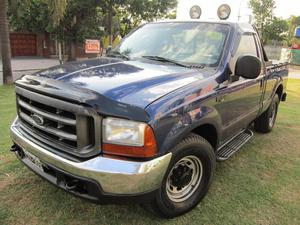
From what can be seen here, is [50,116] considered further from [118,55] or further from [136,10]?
[136,10]

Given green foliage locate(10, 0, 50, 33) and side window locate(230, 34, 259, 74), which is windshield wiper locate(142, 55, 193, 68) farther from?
green foliage locate(10, 0, 50, 33)

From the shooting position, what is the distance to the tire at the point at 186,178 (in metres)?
2.51

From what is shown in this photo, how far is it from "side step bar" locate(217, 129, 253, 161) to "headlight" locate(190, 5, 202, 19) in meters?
1.90

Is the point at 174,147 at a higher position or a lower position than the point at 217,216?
higher

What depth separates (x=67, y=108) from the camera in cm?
220

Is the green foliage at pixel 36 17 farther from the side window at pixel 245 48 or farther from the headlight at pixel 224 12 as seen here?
the side window at pixel 245 48

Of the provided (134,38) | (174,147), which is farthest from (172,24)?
(174,147)

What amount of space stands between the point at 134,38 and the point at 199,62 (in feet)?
3.78

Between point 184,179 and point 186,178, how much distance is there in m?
0.03

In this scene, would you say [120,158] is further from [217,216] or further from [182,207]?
[217,216]

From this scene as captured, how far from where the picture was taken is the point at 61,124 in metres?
2.34

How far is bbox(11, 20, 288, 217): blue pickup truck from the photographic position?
84.4 inches

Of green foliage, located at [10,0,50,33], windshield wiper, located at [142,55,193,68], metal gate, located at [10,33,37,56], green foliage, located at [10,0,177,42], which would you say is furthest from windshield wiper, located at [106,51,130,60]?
metal gate, located at [10,33,37,56]

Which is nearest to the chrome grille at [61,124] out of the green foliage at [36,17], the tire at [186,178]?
the tire at [186,178]
